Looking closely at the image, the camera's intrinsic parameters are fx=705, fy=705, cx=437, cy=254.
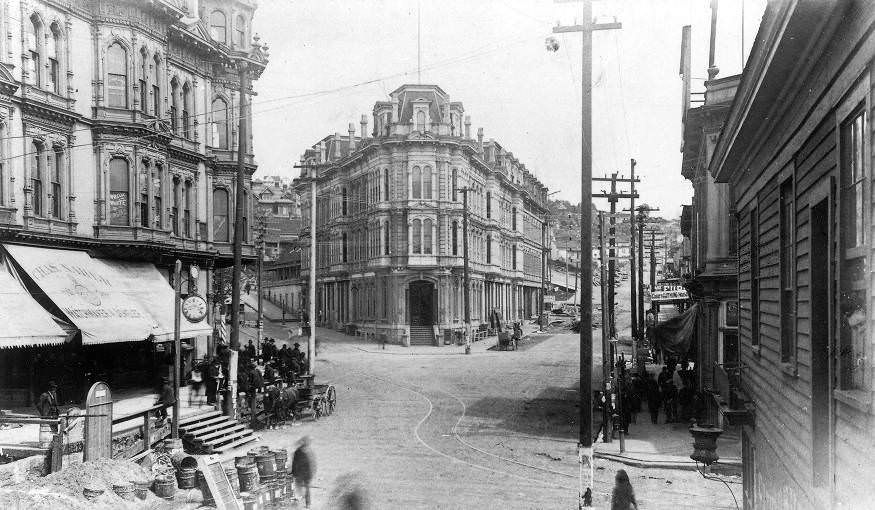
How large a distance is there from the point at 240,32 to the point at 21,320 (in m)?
17.0

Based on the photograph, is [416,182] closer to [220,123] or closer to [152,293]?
[220,123]

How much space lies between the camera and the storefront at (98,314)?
18.7 meters

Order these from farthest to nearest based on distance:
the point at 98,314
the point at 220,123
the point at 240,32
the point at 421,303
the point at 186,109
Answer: the point at 421,303 → the point at 240,32 → the point at 220,123 → the point at 186,109 → the point at 98,314

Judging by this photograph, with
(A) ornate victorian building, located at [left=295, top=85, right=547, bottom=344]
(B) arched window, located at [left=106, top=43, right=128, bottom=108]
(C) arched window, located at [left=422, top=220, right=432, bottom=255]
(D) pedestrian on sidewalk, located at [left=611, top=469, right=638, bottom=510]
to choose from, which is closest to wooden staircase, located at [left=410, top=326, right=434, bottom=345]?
(A) ornate victorian building, located at [left=295, top=85, right=547, bottom=344]

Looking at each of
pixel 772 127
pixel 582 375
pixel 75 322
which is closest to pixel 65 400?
pixel 75 322

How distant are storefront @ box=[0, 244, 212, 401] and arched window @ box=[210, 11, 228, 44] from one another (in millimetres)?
10954

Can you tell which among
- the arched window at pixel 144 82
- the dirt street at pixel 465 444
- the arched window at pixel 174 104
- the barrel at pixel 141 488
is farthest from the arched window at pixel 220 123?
the barrel at pixel 141 488

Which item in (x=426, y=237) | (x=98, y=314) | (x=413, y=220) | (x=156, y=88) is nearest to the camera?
(x=98, y=314)

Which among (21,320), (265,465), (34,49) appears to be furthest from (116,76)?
(265,465)

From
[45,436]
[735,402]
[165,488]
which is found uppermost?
[735,402]

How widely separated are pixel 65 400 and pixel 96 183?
22.3 ft

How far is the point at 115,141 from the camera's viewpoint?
74.8 feet

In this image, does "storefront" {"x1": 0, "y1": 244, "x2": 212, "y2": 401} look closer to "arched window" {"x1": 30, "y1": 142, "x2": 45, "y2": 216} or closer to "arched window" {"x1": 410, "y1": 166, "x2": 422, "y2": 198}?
"arched window" {"x1": 30, "y1": 142, "x2": 45, "y2": 216}

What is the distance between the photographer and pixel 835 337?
622 centimetres
